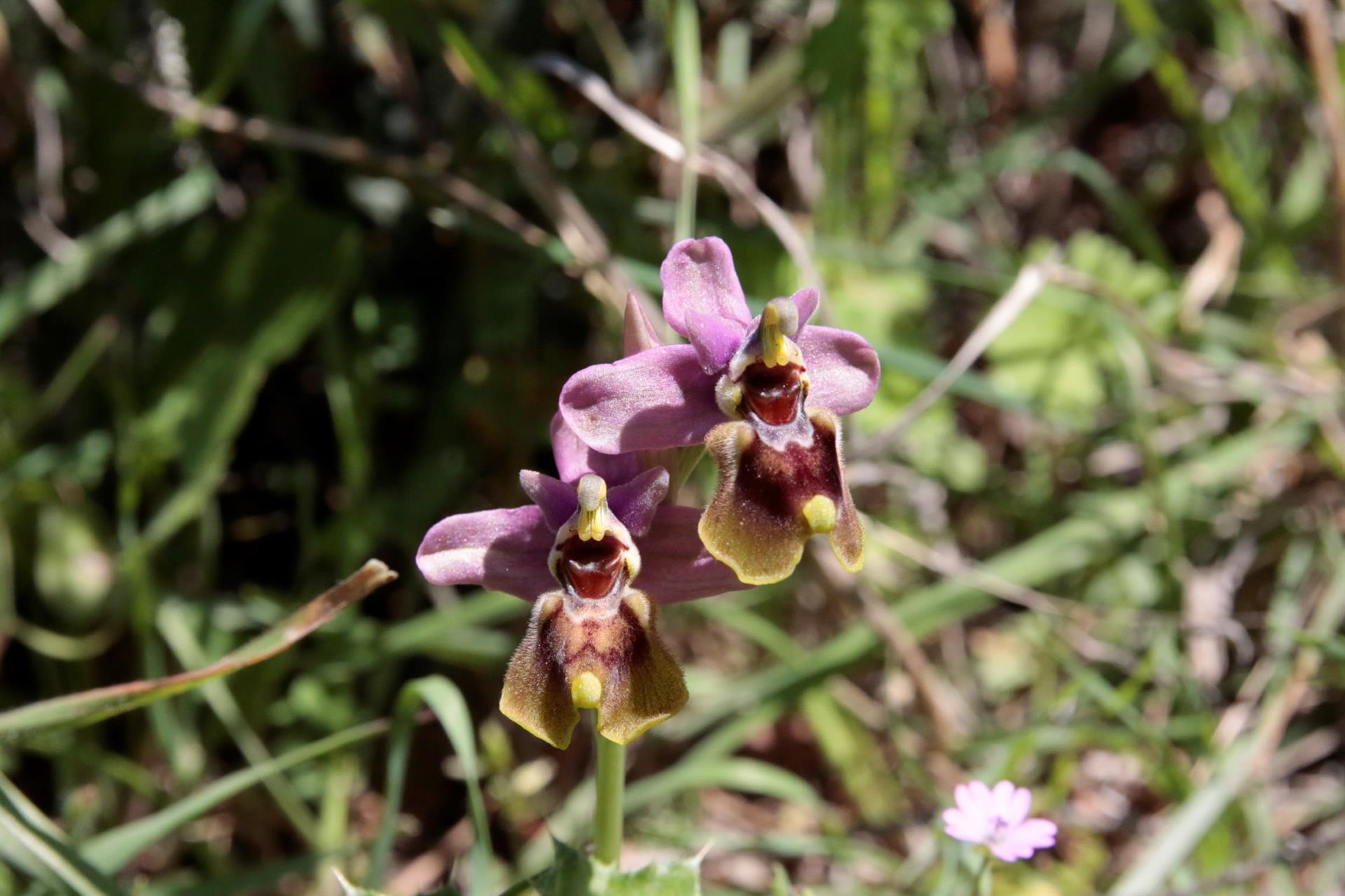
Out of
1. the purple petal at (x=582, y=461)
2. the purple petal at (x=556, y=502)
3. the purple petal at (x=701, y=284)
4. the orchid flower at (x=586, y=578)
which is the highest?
the purple petal at (x=701, y=284)

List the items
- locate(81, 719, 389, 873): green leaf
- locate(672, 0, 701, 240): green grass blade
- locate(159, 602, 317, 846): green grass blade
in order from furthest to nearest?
1. locate(159, 602, 317, 846): green grass blade
2. locate(672, 0, 701, 240): green grass blade
3. locate(81, 719, 389, 873): green leaf

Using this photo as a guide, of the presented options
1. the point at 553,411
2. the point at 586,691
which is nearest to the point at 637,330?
the point at 586,691

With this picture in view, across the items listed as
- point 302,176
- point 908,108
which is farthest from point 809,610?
point 302,176

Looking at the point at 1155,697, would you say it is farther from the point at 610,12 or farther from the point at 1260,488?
the point at 610,12

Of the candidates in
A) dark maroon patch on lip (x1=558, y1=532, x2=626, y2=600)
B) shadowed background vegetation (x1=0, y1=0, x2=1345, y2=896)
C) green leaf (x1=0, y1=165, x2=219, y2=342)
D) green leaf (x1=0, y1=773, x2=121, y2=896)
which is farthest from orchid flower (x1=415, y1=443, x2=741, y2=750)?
green leaf (x1=0, y1=165, x2=219, y2=342)

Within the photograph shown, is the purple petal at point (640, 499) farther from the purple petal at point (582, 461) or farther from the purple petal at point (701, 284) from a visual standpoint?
the purple petal at point (701, 284)

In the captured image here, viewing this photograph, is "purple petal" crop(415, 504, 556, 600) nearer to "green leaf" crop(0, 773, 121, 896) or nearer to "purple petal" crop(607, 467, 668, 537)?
"purple petal" crop(607, 467, 668, 537)

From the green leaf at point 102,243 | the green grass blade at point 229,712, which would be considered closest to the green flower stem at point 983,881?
the green grass blade at point 229,712
